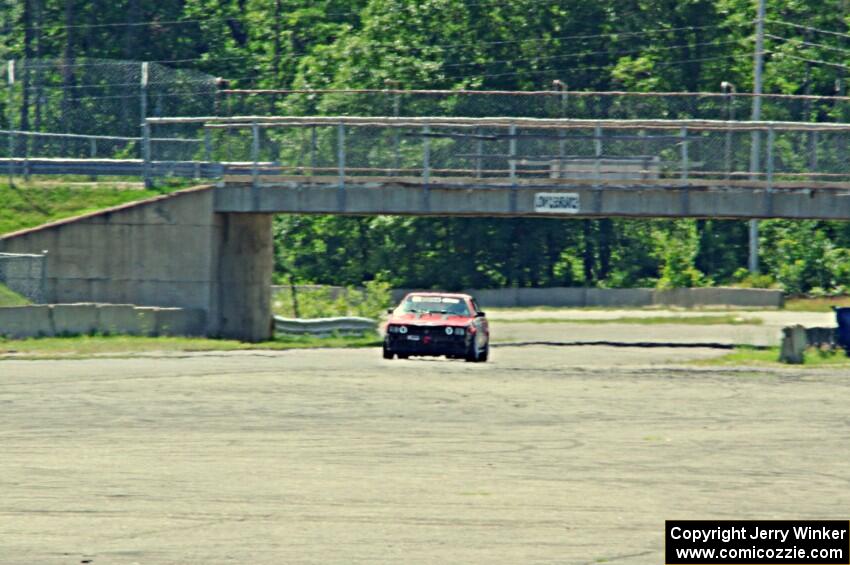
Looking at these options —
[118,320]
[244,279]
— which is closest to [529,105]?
[244,279]

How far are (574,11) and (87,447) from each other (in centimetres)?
5081

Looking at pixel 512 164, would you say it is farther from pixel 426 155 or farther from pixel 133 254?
pixel 133 254

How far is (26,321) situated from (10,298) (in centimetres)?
169

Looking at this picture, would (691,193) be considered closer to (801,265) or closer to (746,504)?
(746,504)

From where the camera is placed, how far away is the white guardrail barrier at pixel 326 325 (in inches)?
1497

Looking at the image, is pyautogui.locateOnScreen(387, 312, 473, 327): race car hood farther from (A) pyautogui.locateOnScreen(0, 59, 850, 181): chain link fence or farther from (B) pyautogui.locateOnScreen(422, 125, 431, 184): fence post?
(A) pyautogui.locateOnScreen(0, 59, 850, 181): chain link fence

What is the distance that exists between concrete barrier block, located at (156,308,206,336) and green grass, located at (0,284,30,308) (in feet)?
9.54

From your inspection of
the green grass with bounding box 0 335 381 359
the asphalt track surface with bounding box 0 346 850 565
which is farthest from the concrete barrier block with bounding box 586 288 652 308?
the asphalt track surface with bounding box 0 346 850 565

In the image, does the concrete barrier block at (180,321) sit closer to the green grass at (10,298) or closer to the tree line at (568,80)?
the green grass at (10,298)

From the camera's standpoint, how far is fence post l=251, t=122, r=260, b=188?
3638 cm

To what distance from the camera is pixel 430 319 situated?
29.8 metres

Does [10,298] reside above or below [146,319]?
above

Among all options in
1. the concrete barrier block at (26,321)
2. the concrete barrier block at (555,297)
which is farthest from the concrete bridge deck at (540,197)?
the concrete barrier block at (555,297)

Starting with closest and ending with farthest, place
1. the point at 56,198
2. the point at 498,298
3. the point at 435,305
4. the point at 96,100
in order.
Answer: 1. the point at 435,305
2. the point at 56,198
3. the point at 96,100
4. the point at 498,298
